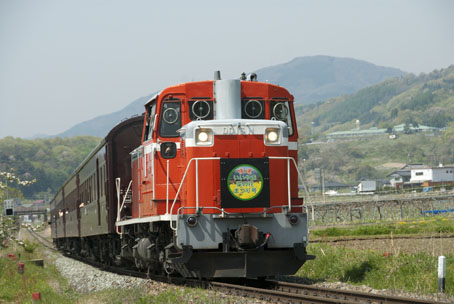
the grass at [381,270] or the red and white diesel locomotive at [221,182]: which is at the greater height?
the red and white diesel locomotive at [221,182]

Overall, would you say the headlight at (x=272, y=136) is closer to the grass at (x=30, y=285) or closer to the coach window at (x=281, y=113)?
the coach window at (x=281, y=113)

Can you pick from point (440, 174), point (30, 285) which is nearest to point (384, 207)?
point (30, 285)

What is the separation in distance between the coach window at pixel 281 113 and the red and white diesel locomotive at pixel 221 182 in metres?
0.02

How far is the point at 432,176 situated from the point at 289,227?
501ft

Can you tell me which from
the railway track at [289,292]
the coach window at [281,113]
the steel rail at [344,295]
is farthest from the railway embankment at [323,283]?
the coach window at [281,113]

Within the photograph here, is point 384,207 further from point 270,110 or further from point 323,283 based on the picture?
point 270,110

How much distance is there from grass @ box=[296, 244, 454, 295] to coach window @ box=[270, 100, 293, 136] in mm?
3639

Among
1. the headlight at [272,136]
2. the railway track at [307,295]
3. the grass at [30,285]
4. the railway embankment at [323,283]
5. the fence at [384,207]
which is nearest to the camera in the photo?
the railway track at [307,295]

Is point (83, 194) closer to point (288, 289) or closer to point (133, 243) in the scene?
point (133, 243)

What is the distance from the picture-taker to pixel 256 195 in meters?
13.6

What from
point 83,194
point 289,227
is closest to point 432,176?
point 83,194

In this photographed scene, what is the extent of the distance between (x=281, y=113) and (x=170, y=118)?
236cm

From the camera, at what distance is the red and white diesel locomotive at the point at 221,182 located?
13.4 metres

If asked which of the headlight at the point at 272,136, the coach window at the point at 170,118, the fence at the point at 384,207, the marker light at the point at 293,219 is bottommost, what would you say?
the fence at the point at 384,207
